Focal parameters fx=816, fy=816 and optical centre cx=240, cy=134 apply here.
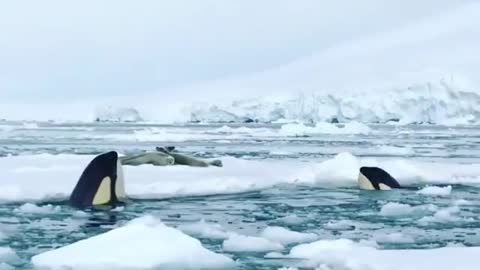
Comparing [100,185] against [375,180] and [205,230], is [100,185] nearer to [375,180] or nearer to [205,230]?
[205,230]

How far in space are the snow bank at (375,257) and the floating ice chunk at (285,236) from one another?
69cm

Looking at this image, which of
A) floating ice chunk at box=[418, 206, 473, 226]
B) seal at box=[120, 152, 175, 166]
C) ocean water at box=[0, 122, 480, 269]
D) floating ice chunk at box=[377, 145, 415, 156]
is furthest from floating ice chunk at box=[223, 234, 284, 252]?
floating ice chunk at box=[377, 145, 415, 156]

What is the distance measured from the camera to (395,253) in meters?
7.32

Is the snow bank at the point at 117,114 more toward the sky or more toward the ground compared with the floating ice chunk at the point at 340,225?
more toward the sky

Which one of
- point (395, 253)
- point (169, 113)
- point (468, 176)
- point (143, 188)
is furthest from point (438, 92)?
point (395, 253)

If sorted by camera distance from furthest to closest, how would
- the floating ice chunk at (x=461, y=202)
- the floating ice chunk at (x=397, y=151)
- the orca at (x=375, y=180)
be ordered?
1. the floating ice chunk at (x=397, y=151)
2. the orca at (x=375, y=180)
3. the floating ice chunk at (x=461, y=202)

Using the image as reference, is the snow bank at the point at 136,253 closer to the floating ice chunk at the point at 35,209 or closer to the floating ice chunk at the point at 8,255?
the floating ice chunk at the point at 8,255

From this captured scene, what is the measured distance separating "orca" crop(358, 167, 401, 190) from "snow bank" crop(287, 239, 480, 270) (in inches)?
268

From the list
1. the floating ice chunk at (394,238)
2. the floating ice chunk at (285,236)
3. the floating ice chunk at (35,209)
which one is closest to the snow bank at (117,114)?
the floating ice chunk at (35,209)

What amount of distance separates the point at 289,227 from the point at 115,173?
3.11 m

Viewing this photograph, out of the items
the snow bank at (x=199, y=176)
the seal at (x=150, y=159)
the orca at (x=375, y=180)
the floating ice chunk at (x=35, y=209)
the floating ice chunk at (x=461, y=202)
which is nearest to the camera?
the floating ice chunk at (x=35, y=209)

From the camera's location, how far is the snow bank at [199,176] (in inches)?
500

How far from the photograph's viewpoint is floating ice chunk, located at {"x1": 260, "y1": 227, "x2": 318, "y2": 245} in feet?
28.2

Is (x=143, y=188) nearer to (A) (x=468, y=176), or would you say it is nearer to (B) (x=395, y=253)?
(B) (x=395, y=253)
